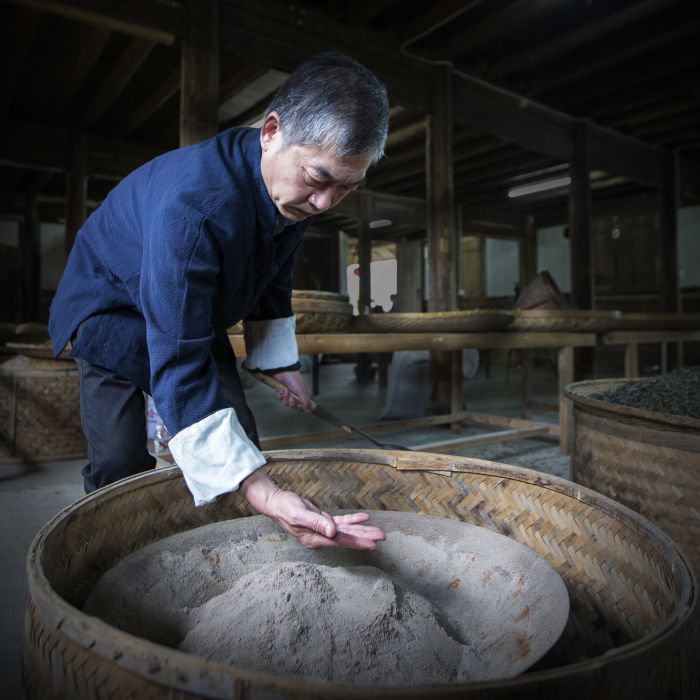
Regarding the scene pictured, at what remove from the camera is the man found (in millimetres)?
832

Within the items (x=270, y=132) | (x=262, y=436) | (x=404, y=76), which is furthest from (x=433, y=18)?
(x=270, y=132)

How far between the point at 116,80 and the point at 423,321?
10.8ft

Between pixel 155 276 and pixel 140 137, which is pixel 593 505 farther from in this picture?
pixel 140 137

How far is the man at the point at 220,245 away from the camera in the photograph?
83cm

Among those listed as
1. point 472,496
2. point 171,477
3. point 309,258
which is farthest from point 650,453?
point 309,258

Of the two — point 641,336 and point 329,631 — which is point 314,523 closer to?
point 329,631

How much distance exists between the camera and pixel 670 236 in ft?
19.6

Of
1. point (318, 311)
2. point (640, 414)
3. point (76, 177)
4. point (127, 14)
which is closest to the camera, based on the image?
point (640, 414)

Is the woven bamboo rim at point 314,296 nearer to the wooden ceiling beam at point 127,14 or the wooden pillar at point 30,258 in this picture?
the wooden ceiling beam at point 127,14

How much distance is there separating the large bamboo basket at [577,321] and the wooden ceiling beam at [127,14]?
234 centimetres

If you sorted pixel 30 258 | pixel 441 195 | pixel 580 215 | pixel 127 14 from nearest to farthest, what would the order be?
pixel 127 14, pixel 441 195, pixel 580 215, pixel 30 258

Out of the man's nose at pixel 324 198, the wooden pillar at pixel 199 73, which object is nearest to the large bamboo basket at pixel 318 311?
the man's nose at pixel 324 198

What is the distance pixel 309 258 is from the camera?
10.1 meters

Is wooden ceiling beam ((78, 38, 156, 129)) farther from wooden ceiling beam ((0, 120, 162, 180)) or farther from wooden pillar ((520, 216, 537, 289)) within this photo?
wooden pillar ((520, 216, 537, 289))
